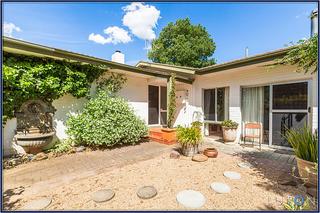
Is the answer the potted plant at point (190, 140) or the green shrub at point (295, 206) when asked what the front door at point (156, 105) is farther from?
the green shrub at point (295, 206)

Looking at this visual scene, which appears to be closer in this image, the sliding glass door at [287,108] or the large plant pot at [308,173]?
the large plant pot at [308,173]

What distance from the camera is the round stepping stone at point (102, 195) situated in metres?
2.77

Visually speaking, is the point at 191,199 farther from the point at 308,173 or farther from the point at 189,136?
the point at 189,136

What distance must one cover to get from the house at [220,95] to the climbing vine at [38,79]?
0.28m

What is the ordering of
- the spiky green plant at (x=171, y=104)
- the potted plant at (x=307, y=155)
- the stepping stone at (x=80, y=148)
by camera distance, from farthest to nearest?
the spiky green plant at (x=171, y=104) < the stepping stone at (x=80, y=148) < the potted plant at (x=307, y=155)

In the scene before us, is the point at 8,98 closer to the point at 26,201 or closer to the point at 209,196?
the point at 26,201

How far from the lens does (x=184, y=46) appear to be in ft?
67.4

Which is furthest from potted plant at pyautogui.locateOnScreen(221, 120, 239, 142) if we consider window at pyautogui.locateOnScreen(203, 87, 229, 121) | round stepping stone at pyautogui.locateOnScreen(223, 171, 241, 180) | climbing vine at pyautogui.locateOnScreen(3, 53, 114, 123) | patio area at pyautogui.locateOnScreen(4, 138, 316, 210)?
climbing vine at pyautogui.locateOnScreen(3, 53, 114, 123)

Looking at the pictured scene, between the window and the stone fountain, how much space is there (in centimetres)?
676

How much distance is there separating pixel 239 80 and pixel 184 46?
15.2 metres

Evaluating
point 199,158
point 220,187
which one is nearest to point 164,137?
point 199,158

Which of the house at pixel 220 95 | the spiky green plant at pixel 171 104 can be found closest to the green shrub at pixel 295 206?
the house at pixel 220 95

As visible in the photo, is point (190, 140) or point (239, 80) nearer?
point (190, 140)

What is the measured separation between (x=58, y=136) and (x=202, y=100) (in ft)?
21.8
